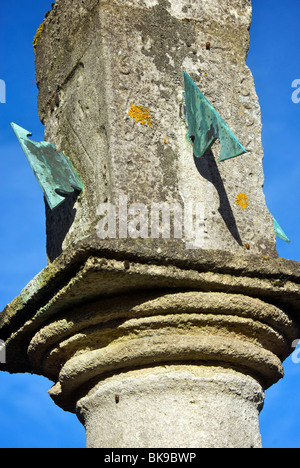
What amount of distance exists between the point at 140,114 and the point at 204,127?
35cm

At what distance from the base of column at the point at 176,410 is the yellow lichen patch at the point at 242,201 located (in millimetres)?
907

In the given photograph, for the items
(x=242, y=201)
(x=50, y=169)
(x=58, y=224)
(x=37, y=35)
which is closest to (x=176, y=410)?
(x=242, y=201)

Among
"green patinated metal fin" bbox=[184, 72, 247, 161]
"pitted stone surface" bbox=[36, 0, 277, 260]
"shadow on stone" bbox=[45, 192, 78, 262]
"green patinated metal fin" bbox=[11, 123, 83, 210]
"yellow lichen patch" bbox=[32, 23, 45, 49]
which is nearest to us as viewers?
"green patinated metal fin" bbox=[184, 72, 247, 161]

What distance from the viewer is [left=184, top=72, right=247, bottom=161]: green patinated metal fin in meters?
4.00

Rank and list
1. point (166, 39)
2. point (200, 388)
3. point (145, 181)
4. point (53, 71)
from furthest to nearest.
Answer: point (53, 71) < point (166, 39) < point (145, 181) < point (200, 388)

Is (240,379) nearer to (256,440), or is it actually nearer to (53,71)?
(256,440)

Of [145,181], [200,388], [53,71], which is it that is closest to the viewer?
[200,388]

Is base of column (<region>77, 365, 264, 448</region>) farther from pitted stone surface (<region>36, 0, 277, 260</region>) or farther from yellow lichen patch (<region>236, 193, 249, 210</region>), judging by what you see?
yellow lichen patch (<region>236, 193, 249, 210</region>)

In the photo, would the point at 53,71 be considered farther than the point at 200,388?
Yes

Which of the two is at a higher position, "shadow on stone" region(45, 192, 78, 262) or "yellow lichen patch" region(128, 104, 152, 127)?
"yellow lichen patch" region(128, 104, 152, 127)

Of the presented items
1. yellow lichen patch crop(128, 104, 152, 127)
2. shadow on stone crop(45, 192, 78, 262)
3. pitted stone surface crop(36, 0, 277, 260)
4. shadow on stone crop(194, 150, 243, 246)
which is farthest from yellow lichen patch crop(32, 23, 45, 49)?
shadow on stone crop(194, 150, 243, 246)

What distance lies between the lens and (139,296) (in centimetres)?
389

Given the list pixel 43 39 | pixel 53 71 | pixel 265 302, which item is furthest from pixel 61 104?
pixel 265 302

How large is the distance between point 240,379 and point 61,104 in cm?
194
